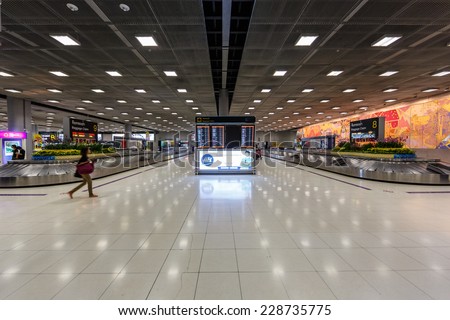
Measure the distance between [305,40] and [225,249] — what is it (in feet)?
21.8

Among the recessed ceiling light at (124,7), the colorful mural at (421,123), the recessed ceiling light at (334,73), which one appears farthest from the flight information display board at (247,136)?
the colorful mural at (421,123)

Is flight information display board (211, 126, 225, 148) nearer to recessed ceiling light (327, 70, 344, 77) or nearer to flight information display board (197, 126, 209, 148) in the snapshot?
flight information display board (197, 126, 209, 148)

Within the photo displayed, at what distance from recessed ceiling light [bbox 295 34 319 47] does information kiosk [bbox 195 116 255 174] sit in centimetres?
544

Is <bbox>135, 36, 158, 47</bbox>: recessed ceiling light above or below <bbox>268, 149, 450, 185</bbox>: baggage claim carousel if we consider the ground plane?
above

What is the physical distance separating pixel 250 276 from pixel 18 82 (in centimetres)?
1458

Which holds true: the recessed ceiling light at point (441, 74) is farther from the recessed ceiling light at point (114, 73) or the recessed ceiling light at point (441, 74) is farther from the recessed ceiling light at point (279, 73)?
the recessed ceiling light at point (114, 73)

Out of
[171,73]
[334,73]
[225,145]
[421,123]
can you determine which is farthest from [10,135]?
[421,123]

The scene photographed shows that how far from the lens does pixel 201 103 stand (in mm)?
18141

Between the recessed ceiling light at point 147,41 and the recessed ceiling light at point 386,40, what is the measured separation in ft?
22.2

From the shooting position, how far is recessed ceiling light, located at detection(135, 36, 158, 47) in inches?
278

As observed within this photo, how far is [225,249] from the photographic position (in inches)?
139

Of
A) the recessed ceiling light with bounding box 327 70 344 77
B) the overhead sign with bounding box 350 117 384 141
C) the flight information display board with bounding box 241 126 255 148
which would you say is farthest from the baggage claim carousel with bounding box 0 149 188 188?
the overhead sign with bounding box 350 117 384 141
